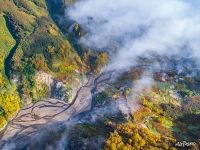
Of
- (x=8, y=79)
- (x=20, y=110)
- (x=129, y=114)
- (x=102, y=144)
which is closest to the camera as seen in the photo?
(x=102, y=144)

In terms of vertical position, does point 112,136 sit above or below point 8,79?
below

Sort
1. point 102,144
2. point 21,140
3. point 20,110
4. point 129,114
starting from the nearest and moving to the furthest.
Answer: point 102,144 < point 21,140 < point 129,114 < point 20,110

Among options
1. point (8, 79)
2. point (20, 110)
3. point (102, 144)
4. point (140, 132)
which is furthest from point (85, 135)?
point (8, 79)

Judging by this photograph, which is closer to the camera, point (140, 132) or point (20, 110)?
point (140, 132)

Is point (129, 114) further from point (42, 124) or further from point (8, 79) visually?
point (8, 79)

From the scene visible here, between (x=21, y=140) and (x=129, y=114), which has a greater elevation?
(x=129, y=114)

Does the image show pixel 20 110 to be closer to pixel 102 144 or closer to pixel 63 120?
pixel 63 120

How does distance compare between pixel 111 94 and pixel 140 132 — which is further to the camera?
pixel 111 94

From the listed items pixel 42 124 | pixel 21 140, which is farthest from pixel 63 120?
pixel 21 140

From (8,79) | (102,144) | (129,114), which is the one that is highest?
(8,79)
